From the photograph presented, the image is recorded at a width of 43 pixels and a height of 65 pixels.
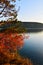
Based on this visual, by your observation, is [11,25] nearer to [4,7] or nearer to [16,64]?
[4,7]

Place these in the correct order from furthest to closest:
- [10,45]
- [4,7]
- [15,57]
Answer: [15,57], [10,45], [4,7]

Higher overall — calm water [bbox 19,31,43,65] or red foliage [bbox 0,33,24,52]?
red foliage [bbox 0,33,24,52]

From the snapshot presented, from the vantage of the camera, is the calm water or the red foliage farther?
the calm water

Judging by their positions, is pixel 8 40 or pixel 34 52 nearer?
pixel 8 40

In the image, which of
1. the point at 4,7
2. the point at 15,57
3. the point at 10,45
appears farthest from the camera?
the point at 15,57

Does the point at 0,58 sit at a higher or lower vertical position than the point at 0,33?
lower

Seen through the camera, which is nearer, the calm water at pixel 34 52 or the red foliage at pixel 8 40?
the red foliage at pixel 8 40

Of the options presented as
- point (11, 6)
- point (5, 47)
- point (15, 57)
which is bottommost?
point (15, 57)

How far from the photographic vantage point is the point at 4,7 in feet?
82.5

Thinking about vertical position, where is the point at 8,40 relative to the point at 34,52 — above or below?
above

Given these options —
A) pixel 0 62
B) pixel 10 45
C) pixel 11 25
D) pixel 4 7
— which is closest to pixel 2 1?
pixel 4 7

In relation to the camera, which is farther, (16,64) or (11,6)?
(16,64)

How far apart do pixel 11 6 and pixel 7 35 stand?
3317 mm

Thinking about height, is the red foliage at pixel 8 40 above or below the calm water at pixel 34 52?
above
